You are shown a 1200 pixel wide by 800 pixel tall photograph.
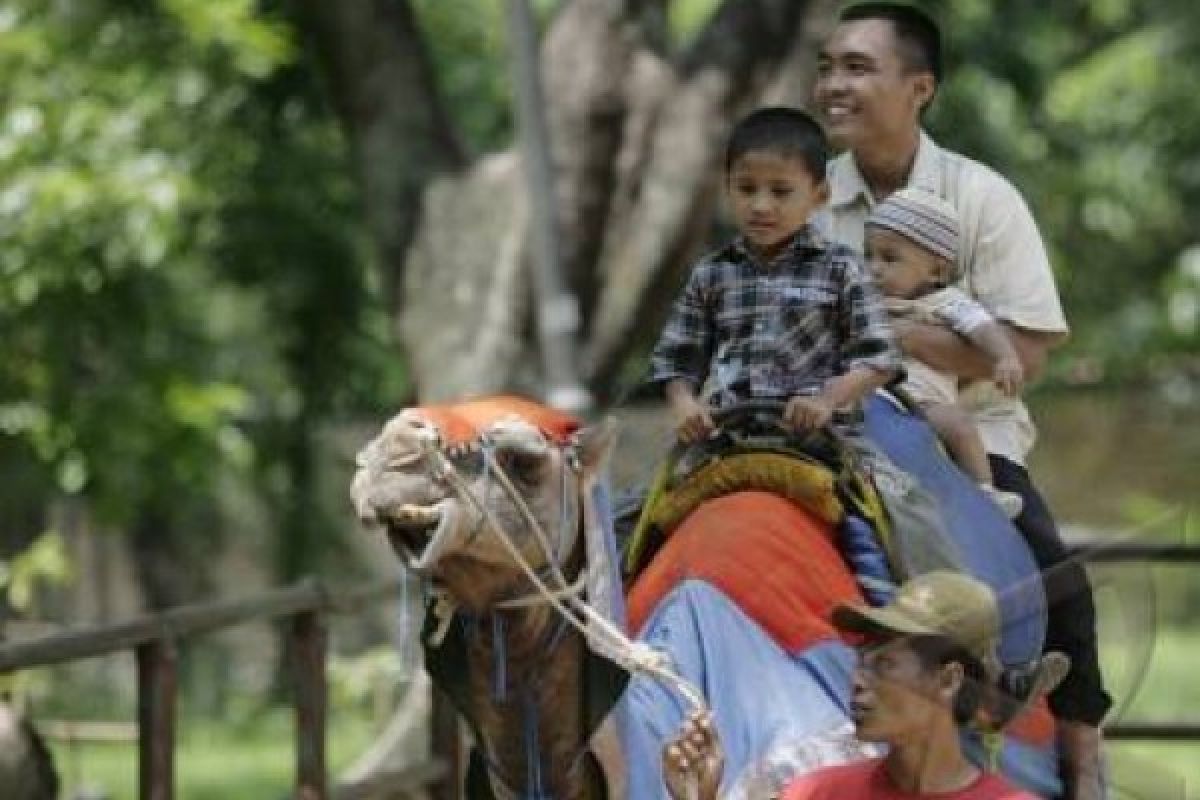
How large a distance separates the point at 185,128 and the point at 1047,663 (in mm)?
9851

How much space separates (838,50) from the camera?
685 centimetres

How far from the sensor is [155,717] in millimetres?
8297

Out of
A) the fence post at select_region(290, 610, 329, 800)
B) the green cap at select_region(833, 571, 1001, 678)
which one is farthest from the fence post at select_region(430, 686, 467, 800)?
the green cap at select_region(833, 571, 1001, 678)

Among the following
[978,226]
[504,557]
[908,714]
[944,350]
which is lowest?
[908,714]

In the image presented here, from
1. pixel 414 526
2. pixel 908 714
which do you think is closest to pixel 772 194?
pixel 908 714

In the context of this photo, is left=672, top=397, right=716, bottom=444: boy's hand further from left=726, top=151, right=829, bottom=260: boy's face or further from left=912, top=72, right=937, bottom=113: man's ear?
left=912, top=72, right=937, bottom=113: man's ear

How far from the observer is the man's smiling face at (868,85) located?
6797 mm

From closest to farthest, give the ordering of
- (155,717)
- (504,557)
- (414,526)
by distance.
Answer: (414,526) < (504,557) < (155,717)

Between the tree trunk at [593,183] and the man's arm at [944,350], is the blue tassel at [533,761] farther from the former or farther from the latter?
the tree trunk at [593,183]

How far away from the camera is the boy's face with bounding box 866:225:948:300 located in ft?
21.0

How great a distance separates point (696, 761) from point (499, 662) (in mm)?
344

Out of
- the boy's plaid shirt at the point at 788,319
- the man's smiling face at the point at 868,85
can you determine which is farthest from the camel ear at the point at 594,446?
the man's smiling face at the point at 868,85

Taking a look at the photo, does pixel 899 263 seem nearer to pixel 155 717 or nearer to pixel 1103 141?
pixel 155 717

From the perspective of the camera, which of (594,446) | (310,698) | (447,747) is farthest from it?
(447,747)
